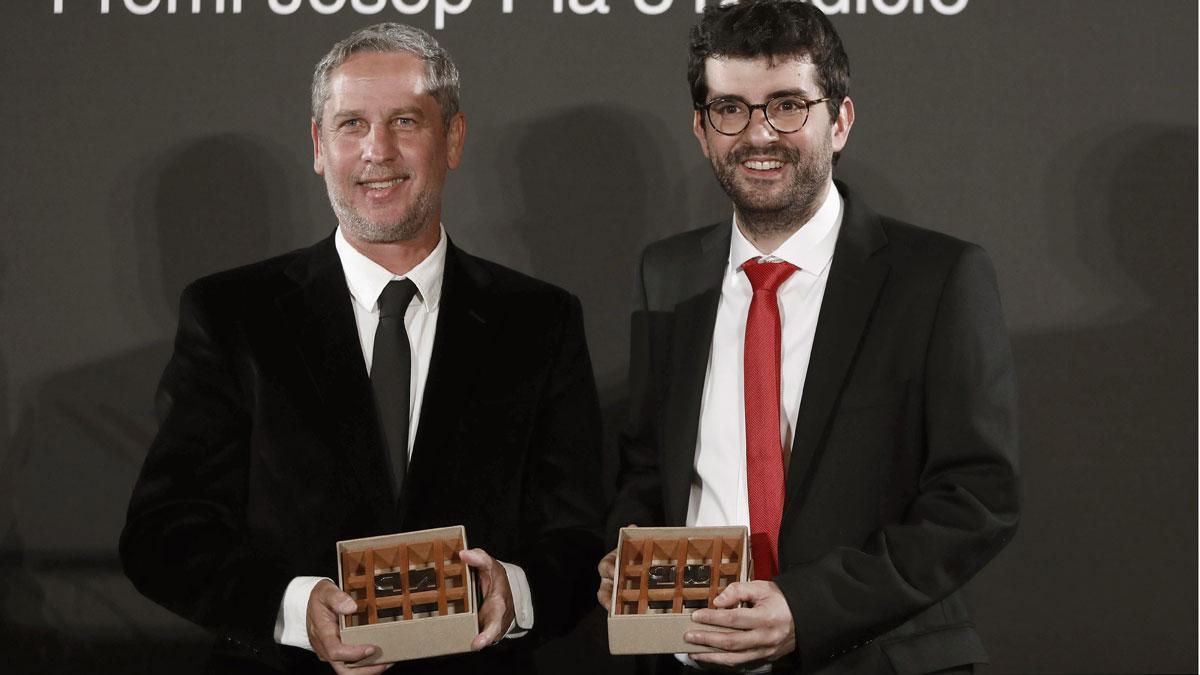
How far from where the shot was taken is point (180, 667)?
10.8 ft

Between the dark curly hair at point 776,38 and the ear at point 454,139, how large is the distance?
0.57 meters

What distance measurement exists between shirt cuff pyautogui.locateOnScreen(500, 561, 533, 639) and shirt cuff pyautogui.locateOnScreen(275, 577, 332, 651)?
361mm

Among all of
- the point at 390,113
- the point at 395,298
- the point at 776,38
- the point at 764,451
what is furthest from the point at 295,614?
the point at 776,38

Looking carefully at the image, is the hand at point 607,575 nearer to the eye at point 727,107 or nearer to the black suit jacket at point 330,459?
the black suit jacket at point 330,459

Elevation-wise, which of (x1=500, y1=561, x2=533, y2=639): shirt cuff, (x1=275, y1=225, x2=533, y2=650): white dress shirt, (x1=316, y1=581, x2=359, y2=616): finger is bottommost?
(x1=500, y1=561, x2=533, y2=639): shirt cuff

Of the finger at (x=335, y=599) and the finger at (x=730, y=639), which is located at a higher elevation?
the finger at (x=335, y=599)

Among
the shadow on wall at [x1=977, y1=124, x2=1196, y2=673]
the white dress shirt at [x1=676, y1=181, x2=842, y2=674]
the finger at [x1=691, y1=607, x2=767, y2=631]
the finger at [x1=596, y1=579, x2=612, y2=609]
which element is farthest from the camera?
the shadow on wall at [x1=977, y1=124, x2=1196, y2=673]

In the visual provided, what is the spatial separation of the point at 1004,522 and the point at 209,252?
2012mm

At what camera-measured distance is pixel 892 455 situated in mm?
2504

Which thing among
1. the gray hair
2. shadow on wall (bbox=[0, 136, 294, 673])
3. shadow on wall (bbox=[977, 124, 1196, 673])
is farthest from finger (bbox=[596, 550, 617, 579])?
shadow on wall (bbox=[0, 136, 294, 673])

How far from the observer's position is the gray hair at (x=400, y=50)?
9.37ft

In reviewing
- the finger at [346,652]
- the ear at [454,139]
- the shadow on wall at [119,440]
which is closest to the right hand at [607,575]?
the finger at [346,652]

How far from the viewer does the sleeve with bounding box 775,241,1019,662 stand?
2365 mm

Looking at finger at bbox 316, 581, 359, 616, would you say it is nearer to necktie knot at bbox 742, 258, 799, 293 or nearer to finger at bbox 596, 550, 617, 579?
finger at bbox 596, 550, 617, 579
